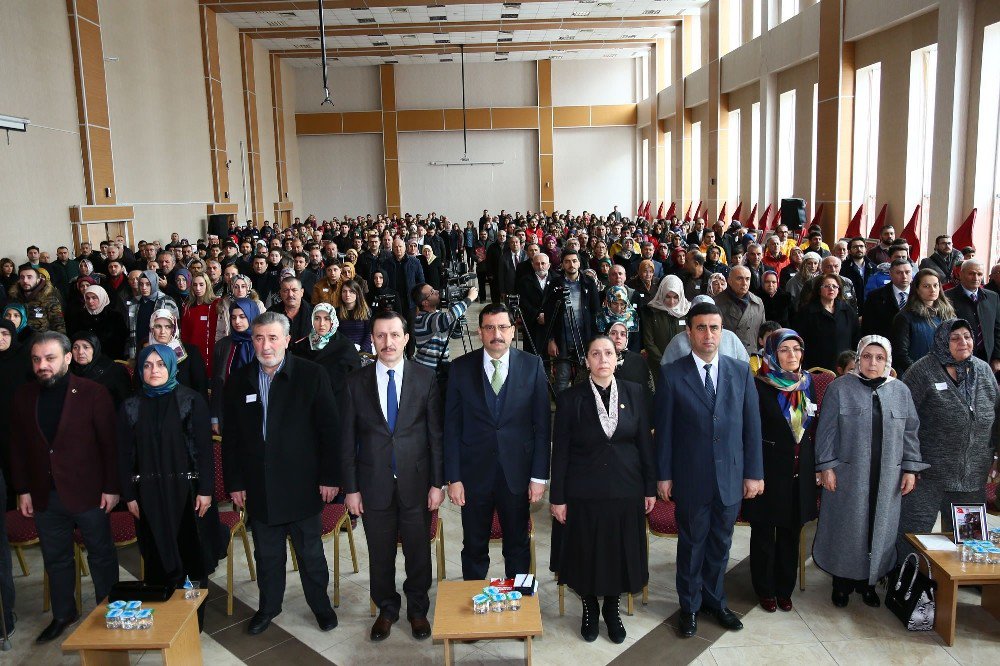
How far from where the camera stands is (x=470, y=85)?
28203 mm

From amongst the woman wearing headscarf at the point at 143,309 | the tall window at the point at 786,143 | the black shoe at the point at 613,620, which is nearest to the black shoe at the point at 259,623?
the black shoe at the point at 613,620

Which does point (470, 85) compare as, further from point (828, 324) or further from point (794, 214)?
point (828, 324)

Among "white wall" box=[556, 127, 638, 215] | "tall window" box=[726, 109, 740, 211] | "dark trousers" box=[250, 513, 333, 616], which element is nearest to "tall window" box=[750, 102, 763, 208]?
"tall window" box=[726, 109, 740, 211]

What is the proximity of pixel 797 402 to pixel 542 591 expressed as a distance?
1753 mm

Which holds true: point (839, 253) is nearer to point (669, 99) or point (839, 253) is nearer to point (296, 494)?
point (296, 494)

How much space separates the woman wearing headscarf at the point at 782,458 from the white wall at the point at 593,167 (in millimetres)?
25234

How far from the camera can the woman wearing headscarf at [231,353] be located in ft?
16.9

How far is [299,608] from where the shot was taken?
430 cm

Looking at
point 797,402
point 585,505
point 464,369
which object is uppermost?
point 464,369

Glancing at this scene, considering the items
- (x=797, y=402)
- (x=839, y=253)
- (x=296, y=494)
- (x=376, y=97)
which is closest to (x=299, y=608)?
(x=296, y=494)

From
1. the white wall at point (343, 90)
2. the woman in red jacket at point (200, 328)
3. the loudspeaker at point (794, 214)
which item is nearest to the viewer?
the woman in red jacket at point (200, 328)

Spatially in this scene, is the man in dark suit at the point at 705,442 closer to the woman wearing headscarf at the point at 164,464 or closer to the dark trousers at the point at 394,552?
the dark trousers at the point at 394,552

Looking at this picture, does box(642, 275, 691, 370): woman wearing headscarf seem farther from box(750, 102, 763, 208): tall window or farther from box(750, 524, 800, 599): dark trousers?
box(750, 102, 763, 208): tall window

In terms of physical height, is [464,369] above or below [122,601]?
above
